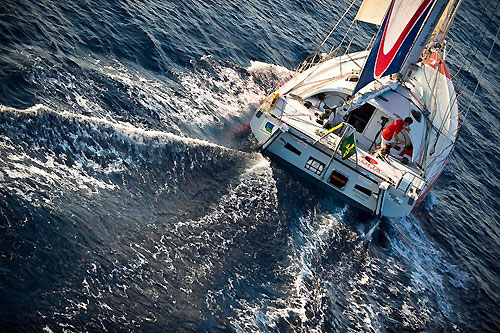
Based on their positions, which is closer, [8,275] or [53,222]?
[8,275]

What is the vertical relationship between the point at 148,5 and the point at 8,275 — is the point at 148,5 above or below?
above

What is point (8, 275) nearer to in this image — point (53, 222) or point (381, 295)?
point (53, 222)

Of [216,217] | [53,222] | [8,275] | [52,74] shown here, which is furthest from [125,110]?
[8,275]

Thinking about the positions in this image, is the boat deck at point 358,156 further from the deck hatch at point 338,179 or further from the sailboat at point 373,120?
the deck hatch at point 338,179

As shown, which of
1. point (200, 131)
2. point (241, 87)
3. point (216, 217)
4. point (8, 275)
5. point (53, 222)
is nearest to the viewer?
point (8, 275)

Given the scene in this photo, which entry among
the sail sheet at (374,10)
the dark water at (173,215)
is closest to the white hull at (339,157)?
the dark water at (173,215)

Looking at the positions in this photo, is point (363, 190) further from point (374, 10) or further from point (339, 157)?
point (374, 10)

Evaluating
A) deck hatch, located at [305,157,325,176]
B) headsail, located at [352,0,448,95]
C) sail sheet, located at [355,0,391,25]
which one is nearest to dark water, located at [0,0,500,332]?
deck hatch, located at [305,157,325,176]

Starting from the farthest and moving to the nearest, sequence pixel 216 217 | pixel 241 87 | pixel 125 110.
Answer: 1. pixel 241 87
2. pixel 125 110
3. pixel 216 217
